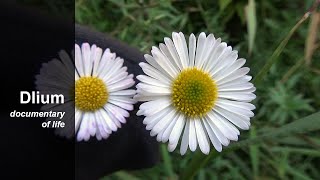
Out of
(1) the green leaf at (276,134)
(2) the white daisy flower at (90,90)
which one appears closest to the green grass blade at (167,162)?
(1) the green leaf at (276,134)

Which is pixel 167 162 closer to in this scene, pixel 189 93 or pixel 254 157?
pixel 254 157

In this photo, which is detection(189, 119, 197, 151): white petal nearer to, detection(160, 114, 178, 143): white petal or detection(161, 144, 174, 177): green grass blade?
detection(160, 114, 178, 143): white petal

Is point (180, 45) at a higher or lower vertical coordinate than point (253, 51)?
lower

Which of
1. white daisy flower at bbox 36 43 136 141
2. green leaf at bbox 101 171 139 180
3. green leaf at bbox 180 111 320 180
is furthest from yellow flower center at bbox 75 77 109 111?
green leaf at bbox 101 171 139 180

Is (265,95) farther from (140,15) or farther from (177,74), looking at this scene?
(177,74)

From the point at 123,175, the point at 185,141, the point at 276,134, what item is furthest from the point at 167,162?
the point at 185,141

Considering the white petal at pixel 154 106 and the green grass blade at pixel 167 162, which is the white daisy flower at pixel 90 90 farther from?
the green grass blade at pixel 167 162
